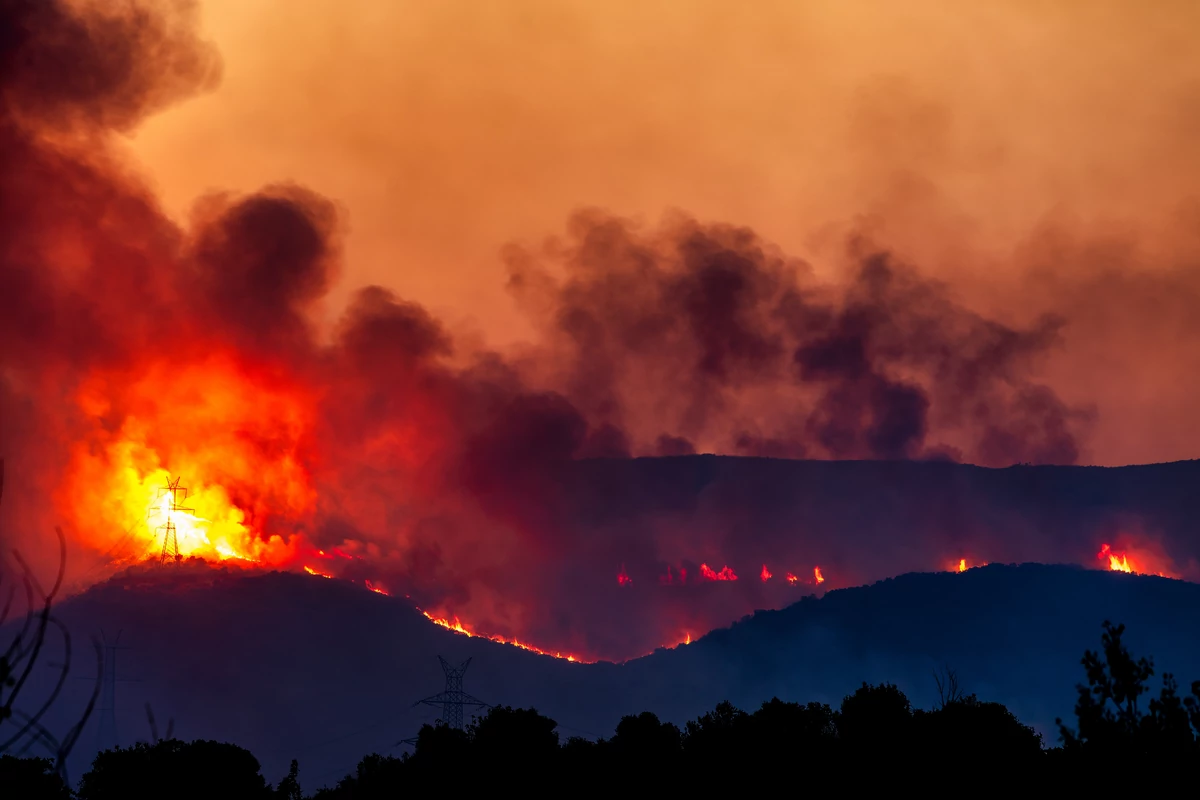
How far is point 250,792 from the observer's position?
82.9 m

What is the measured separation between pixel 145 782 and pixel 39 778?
269 inches

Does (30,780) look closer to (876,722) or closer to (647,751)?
(647,751)

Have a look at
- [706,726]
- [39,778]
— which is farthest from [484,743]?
[39,778]

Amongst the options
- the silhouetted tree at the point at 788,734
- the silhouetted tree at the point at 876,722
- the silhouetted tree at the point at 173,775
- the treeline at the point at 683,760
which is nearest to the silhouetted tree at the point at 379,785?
the treeline at the point at 683,760

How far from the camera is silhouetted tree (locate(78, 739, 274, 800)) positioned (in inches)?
3118

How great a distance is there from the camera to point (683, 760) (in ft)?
271

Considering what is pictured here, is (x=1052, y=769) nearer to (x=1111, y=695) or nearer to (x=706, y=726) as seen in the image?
(x=1111, y=695)

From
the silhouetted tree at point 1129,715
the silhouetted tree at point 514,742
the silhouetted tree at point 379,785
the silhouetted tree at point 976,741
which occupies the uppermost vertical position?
the silhouetted tree at point 514,742

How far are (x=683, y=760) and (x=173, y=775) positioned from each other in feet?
123

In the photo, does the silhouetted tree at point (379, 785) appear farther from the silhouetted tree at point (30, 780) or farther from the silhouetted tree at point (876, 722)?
the silhouetted tree at point (876, 722)

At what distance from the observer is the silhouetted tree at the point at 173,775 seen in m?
79.2

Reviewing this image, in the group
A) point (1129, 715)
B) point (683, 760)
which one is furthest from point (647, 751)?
point (1129, 715)

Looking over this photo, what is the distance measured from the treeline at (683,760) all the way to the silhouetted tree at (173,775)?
12 cm

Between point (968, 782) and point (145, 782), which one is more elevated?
point (145, 782)
